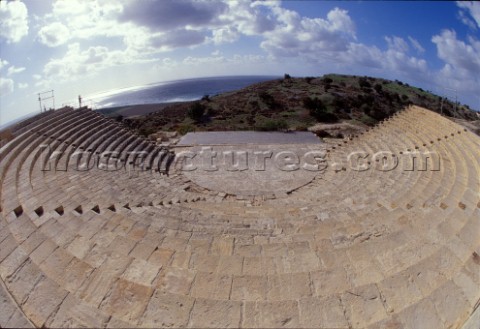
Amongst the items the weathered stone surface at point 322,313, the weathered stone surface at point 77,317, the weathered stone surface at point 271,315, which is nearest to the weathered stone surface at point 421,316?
the weathered stone surface at point 322,313

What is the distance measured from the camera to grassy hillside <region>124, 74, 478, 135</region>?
30.6m

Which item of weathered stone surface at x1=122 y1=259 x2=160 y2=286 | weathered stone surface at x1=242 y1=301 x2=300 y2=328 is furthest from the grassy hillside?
weathered stone surface at x1=242 y1=301 x2=300 y2=328

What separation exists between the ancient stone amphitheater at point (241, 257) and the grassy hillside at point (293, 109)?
716 inches

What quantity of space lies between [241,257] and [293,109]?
3268 cm

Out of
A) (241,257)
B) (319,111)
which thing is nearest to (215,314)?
(241,257)

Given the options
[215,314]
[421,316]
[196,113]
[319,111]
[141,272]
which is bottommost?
[421,316]

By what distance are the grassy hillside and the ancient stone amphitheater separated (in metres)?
18.2

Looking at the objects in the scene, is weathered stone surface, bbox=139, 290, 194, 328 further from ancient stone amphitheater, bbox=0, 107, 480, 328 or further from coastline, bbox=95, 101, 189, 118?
coastline, bbox=95, 101, 189, 118

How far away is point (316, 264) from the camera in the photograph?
537 cm

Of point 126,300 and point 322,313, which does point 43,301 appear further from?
point 322,313

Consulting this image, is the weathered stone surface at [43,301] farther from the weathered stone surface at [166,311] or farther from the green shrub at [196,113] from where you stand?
the green shrub at [196,113]

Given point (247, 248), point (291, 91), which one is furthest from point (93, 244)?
point (291, 91)

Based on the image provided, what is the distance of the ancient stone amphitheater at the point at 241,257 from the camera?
4.34 m

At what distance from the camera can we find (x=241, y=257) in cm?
550
